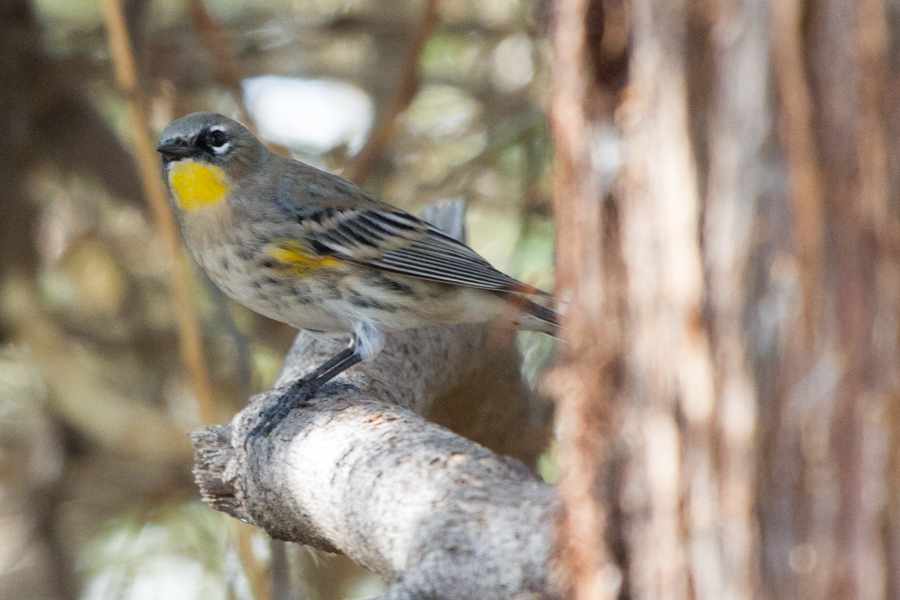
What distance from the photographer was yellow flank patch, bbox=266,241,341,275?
11.4 feet

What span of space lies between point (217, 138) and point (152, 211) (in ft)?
4.25

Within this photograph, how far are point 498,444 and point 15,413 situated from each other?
2.74 meters

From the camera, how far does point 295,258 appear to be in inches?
136

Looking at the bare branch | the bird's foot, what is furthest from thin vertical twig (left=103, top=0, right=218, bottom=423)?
the bird's foot

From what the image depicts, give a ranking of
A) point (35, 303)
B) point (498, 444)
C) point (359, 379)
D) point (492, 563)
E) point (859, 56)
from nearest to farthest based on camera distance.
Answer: point (859, 56) < point (492, 563) < point (359, 379) < point (498, 444) < point (35, 303)

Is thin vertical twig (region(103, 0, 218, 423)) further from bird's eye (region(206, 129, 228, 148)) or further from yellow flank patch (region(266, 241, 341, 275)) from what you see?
yellow flank patch (region(266, 241, 341, 275))

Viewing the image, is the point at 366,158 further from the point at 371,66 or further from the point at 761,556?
the point at 761,556

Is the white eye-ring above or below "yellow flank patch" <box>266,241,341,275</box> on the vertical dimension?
above

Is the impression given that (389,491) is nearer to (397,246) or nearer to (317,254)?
(317,254)

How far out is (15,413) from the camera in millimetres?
5023

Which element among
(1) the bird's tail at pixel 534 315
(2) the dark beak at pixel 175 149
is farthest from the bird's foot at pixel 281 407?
(2) the dark beak at pixel 175 149

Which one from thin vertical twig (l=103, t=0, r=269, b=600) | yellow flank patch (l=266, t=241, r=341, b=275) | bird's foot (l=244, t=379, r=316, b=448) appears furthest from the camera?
thin vertical twig (l=103, t=0, r=269, b=600)

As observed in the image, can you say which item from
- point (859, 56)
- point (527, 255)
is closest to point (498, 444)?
point (527, 255)

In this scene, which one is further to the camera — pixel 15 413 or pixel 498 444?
pixel 15 413
